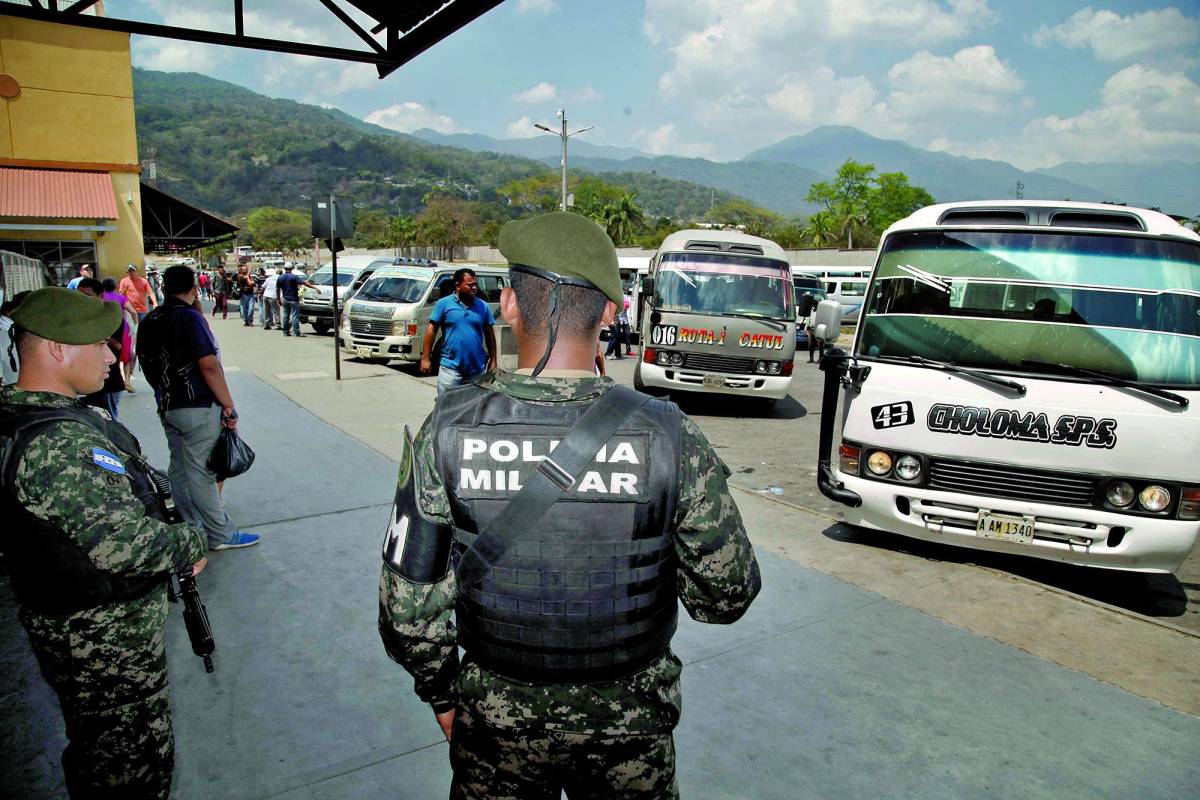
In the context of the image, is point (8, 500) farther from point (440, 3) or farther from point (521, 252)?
point (440, 3)

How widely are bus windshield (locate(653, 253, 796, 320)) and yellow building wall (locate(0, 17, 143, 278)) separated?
47.1ft

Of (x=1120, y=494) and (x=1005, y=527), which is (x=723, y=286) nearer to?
(x=1005, y=527)

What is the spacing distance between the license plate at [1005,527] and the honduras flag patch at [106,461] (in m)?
4.27

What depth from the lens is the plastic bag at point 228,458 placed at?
441 centimetres

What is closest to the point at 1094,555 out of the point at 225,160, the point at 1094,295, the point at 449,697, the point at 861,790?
the point at 1094,295

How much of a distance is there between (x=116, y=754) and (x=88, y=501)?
0.74 meters

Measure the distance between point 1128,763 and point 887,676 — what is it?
36.1 inches

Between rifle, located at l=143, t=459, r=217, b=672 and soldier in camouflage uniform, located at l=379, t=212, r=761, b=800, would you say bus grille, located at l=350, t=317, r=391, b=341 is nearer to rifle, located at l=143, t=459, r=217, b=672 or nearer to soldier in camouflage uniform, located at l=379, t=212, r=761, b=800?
rifle, located at l=143, t=459, r=217, b=672

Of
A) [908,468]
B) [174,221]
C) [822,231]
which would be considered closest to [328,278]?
[174,221]

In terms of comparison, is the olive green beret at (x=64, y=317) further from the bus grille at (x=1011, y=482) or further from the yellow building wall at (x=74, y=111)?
the yellow building wall at (x=74, y=111)

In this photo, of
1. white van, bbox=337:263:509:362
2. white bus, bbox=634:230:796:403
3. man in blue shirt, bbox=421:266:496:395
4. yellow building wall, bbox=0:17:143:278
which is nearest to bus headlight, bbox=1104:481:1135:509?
man in blue shirt, bbox=421:266:496:395

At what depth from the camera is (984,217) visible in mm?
5117

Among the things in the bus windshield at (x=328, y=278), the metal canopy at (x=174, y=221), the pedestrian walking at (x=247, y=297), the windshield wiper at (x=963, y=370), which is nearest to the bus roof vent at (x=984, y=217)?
the windshield wiper at (x=963, y=370)

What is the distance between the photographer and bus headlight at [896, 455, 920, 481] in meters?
4.62
